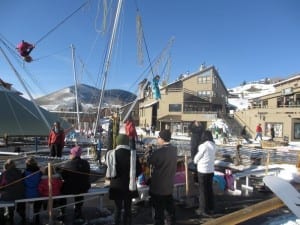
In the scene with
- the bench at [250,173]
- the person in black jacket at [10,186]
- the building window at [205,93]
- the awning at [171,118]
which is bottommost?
the bench at [250,173]

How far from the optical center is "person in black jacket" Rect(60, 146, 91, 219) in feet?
23.0

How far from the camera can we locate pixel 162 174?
20.6 feet

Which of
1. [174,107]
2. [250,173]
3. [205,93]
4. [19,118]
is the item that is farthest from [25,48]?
[205,93]

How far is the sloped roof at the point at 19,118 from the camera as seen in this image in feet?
56.8

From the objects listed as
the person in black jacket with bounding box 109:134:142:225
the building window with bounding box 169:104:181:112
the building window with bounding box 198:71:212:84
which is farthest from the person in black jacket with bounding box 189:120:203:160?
the building window with bounding box 198:71:212:84

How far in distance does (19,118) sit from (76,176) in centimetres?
1220

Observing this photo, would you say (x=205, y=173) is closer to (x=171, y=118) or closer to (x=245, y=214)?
(x=245, y=214)

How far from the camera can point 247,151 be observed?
16953 millimetres

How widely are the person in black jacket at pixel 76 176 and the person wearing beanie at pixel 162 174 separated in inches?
58.4

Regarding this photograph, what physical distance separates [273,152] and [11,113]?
12.6 metres

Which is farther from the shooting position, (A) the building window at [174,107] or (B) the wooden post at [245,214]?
(A) the building window at [174,107]

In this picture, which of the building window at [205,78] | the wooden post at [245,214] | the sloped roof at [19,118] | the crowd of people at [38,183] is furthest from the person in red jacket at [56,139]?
the building window at [205,78]

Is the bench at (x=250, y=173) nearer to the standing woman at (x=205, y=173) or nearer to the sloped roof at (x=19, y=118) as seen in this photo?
the standing woman at (x=205, y=173)

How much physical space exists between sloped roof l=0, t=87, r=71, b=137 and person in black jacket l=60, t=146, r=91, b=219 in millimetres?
10881
